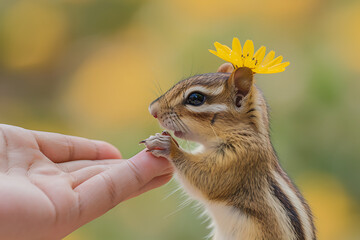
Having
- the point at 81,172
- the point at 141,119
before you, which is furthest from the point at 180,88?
the point at 141,119

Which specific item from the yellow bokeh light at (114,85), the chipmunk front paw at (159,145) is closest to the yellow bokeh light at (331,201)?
the yellow bokeh light at (114,85)

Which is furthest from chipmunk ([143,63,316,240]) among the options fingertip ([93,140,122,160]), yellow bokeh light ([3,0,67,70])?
yellow bokeh light ([3,0,67,70])

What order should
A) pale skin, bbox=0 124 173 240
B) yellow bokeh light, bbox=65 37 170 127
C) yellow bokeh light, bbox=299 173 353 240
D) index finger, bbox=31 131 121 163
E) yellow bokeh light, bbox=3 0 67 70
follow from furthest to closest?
1. yellow bokeh light, bbox=3 0 67 70
2. yellow bokeh light, bbox=65 37 170 127
3. yellow bokeh light, bbox=299 173 353 240
4. index finger, bbox=31 131 121 163
5. pale skin, bbox=0 124 173 240

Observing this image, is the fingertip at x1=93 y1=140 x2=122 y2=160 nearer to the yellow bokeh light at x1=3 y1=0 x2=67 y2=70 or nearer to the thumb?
the thumb

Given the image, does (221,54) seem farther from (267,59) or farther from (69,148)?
(69,148)

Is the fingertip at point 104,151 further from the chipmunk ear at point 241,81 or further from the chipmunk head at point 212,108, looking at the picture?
the chipmunk ear at point 241,81

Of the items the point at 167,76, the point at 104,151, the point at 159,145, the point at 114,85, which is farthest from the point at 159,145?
the point at 114,85

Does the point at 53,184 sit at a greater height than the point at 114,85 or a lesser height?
lesser
